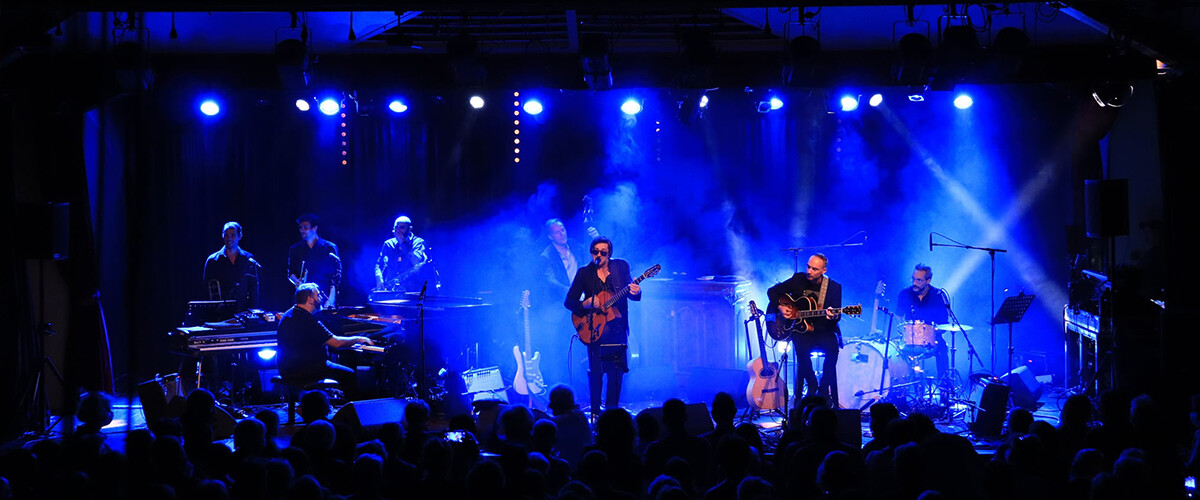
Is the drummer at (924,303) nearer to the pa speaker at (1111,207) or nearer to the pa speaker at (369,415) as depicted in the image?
the pa speaker at (1111,207)

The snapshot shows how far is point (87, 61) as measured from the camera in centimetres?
972

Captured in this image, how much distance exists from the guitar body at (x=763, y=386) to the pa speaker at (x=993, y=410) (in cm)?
180

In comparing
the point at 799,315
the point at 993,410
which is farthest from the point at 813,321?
the point at 993,410

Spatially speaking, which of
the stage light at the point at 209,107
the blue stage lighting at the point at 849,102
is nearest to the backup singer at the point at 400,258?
the stage light at the point at 209,107

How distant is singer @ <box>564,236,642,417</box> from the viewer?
9.78 m

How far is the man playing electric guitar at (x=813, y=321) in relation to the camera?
31.7 feet

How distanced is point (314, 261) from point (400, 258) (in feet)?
3.43

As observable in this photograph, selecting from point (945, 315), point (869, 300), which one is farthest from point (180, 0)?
point (869, 300)

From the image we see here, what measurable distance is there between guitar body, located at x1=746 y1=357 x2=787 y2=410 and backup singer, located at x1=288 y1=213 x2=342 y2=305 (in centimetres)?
546

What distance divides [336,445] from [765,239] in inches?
351

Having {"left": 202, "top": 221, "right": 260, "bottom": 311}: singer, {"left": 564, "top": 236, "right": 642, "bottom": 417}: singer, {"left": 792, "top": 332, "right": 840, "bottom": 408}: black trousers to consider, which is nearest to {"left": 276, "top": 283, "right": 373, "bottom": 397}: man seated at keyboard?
{"left": 564, "top": 236, "right": 642, "bottom": 417}: singer

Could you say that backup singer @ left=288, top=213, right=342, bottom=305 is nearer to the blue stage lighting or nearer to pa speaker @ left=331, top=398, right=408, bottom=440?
pa speaker @ left=331, top=398, right=408, bottom=440

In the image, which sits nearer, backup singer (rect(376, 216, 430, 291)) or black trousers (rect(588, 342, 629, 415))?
black trousers (rect(588, 342, 629, 415))

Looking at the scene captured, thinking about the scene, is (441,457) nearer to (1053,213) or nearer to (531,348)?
(531,348)
